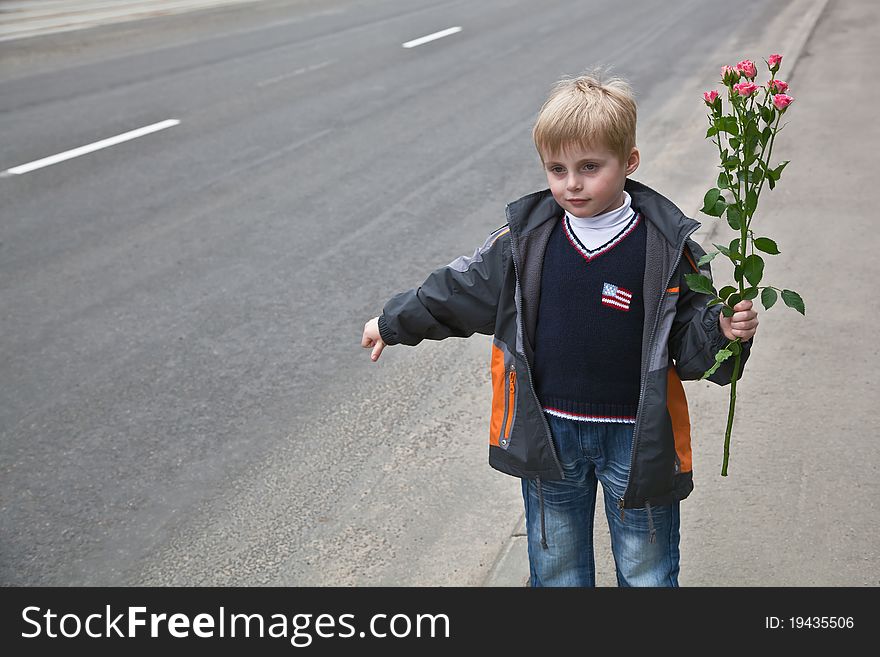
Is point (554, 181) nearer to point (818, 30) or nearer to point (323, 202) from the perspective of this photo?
point (323, 202)

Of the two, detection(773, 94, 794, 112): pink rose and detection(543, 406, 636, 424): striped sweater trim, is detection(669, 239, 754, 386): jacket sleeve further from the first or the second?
detection(773, 94, 794, 112): pink rose

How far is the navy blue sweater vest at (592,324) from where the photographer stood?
2.59 meters

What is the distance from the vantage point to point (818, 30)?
1418cm

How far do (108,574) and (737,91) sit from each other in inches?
107

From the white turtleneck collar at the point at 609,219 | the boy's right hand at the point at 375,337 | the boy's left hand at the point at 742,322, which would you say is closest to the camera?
the boy's left hand at the point at 742,322

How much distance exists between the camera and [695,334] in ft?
8.46

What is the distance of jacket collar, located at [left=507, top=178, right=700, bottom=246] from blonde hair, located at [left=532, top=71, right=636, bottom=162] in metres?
0.14

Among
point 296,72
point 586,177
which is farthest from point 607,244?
point 296,72

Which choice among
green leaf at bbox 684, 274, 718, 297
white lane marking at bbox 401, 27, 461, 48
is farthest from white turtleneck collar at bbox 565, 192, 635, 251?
white lane marking at bbox 401, 27, 461, 48

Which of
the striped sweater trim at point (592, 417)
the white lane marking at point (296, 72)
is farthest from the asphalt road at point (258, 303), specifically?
the striped sweater trim at point (592, 417)

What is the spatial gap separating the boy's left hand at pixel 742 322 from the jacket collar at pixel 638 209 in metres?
0.24

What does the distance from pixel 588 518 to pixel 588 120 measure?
44.6 inches

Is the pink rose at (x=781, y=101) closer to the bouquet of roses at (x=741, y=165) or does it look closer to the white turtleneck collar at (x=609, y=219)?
the bouquet of roses at (x=741, y=165)

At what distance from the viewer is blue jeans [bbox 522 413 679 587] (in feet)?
8.86
